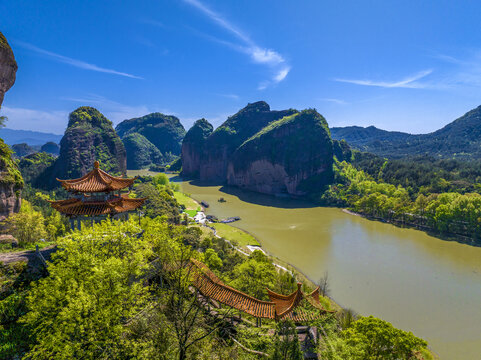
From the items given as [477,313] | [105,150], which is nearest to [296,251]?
[477,313]

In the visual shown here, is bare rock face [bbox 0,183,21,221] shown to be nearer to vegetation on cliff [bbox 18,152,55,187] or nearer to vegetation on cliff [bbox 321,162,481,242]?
vegetation on cliff [bbox 18,152,55,187]

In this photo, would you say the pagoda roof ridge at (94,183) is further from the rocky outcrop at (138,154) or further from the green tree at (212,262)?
the rocky outcrop at (138,154)

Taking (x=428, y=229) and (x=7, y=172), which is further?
(x=428, y=229)

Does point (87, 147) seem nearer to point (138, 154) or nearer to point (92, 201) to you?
point (92, 201)

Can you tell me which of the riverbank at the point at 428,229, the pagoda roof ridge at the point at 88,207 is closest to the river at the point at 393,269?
the riverbank at the point at 428,229

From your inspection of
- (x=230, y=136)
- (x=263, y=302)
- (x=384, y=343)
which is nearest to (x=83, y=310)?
(x=263, y=302)

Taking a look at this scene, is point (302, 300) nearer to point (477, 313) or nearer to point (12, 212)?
point (477, 313)
